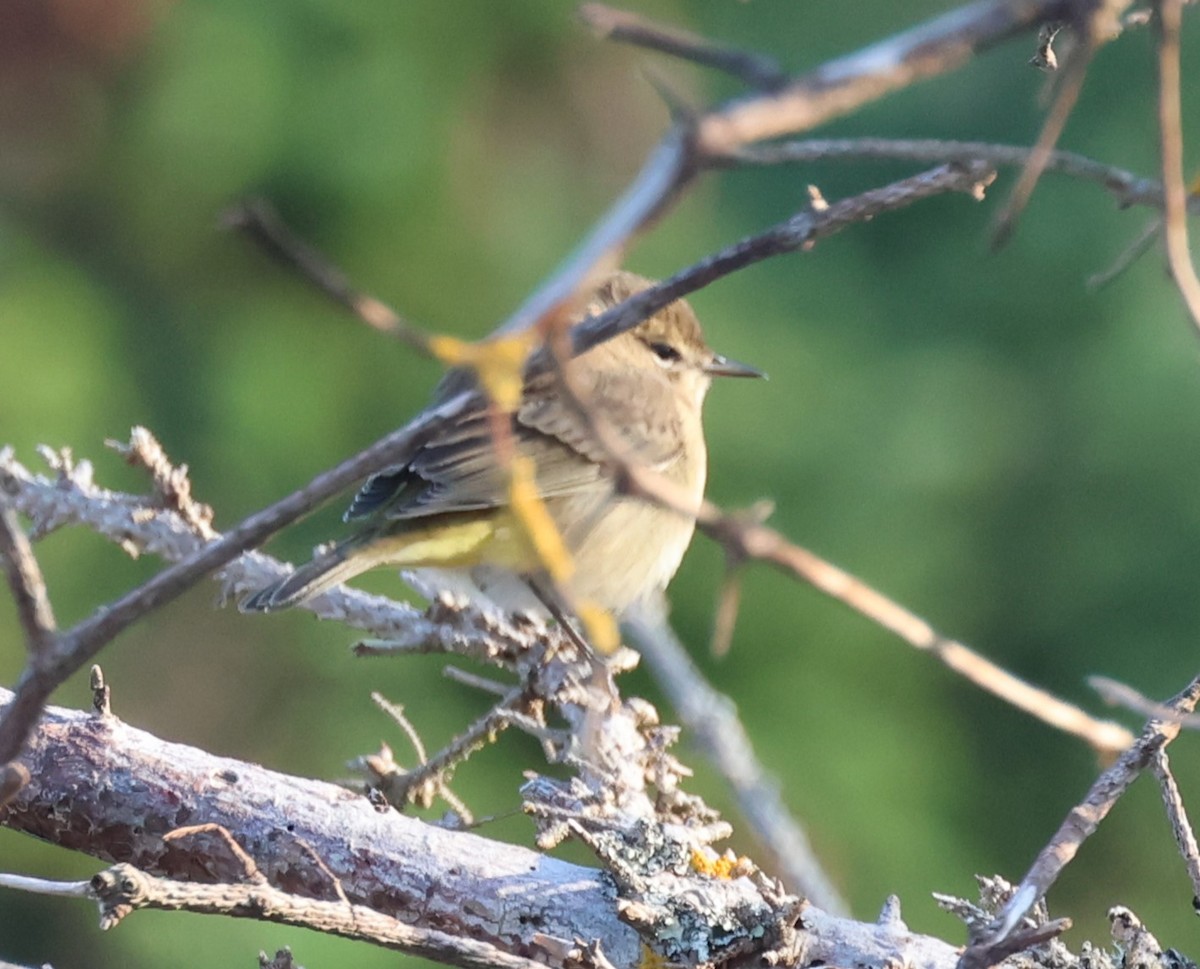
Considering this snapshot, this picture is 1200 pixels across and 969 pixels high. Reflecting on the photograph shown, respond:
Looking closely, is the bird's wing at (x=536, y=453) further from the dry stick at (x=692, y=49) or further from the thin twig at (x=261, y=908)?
the dry stick at (x=692, y=49)

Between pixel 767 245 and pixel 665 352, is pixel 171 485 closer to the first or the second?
pixel 767 245

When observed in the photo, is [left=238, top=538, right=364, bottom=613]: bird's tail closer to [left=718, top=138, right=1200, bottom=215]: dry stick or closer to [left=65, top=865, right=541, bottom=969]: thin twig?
[left=65, top=865, right=541, bottom=969]: thin twig

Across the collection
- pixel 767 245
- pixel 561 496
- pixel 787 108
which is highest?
pixel 561 496

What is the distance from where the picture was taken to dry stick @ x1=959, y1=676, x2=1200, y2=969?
4.50 feet

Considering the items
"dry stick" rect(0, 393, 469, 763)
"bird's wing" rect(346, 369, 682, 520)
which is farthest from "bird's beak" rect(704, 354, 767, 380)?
"dry stick" rect(0, 393, 469, 763)

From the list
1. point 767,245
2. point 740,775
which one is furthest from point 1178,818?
point 767,245

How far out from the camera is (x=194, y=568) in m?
1.17

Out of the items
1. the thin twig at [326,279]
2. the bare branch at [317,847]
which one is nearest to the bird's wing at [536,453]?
the bare branch at [317,847]

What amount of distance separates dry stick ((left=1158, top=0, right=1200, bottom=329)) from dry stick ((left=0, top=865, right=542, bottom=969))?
0.84m

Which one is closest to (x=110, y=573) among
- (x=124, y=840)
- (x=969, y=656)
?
(x=124, y=840)

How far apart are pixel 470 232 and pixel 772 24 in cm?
271

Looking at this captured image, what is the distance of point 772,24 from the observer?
6.60 m

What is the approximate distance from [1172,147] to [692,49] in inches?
13.1

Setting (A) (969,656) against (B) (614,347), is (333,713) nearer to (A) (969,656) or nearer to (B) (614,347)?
(B) (614,347)
